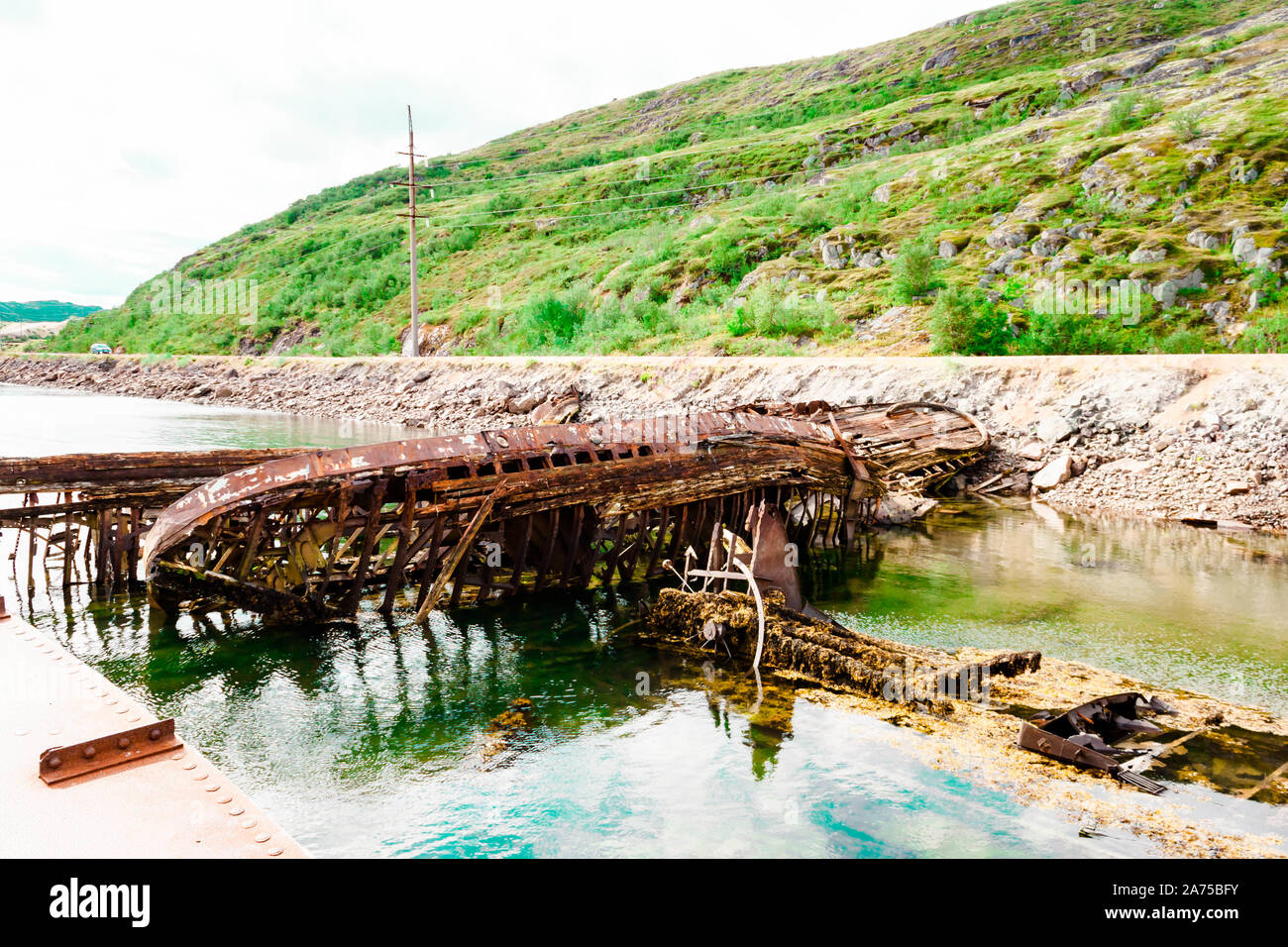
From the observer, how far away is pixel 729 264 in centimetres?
5400

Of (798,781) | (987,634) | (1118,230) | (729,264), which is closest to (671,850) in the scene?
(798,781)

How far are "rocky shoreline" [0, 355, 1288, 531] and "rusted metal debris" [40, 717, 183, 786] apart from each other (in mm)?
21243

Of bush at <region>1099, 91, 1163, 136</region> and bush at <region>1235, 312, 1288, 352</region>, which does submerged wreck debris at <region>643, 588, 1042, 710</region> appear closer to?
bush at <region>1235, 312, 1288, 352</region>

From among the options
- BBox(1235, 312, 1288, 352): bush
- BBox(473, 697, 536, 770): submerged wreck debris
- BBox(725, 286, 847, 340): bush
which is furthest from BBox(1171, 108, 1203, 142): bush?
BBox(473, 697, 536, 770): submerged wreck debris

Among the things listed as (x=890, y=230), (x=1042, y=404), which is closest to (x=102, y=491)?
(x=1042, y=404)

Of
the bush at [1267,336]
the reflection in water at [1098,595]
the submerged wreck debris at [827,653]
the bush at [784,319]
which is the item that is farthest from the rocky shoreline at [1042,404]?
the submerged wreck debris at [827,653]

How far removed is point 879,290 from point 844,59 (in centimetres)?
12884

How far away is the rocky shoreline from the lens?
19562 millimetres

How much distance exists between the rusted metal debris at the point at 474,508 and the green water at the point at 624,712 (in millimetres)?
786

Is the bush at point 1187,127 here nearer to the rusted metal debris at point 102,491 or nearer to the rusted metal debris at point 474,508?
the rusted metal debris at point 474,508

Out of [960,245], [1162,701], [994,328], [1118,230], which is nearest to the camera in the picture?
[1162,701]

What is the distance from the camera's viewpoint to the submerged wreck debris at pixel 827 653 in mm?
9164

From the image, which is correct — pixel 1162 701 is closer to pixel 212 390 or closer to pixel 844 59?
pixel 212 390

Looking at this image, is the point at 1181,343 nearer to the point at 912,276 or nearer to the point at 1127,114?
the point at 912,276
